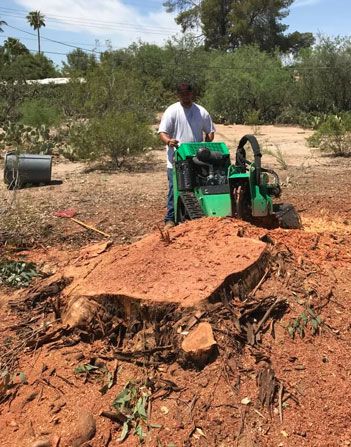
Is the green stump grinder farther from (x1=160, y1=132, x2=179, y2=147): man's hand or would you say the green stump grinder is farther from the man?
the man

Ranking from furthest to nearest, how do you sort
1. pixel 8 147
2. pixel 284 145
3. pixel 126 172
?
pixel 284 145 → pixel 8 147 → pixel 126 172

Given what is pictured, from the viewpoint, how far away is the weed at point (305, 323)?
296 cm

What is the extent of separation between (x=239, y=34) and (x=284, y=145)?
31805mm

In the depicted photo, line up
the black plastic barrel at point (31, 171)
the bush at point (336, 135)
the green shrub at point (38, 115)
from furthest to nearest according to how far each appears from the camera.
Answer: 1. the green shrub at point (38, 115)
2. the bush at point (336, 135)
3. the black plastic barrel at point (31, 171)

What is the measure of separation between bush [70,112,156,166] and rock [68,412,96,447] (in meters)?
8.60

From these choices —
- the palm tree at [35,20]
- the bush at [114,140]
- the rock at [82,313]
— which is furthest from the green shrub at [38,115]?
the palm tree at [35,20]

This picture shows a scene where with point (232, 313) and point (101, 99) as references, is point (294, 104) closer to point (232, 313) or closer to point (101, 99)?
point (101, 99)

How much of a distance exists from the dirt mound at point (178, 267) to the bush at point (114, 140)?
23.5 ft

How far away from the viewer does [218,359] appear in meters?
2.73

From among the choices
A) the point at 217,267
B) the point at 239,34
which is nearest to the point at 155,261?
the point at 217,267

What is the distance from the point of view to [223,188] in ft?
15.2

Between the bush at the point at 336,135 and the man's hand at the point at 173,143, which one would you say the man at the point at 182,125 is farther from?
the bush at the point at 336,135

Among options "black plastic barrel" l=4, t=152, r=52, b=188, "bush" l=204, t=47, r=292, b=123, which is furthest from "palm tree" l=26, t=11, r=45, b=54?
"black plastic barrel" l=4, t=152, r=52, b=188

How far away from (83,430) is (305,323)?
1350 mm
